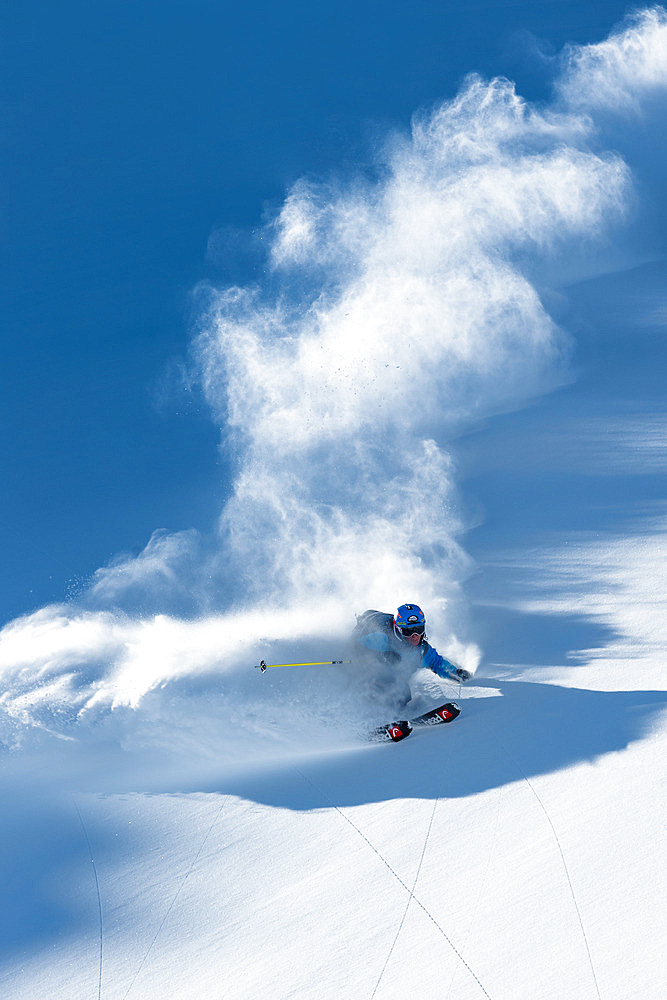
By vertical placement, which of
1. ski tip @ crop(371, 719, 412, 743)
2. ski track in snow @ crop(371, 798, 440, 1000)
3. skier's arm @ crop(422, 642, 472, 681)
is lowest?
ski track in snow @ crop(371, 798, 440, 1000)

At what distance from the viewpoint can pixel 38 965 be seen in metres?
7.08

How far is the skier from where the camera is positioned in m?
9.05

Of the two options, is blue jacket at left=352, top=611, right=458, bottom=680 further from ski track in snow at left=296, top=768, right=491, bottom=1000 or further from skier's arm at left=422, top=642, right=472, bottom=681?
ski track in snow at left=296, top=768, right=491, bottom=1000

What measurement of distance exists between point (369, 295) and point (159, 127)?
19.4 ft

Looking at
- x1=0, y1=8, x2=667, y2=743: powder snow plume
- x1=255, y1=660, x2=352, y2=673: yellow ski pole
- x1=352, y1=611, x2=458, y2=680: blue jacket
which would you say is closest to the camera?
x1=255, y1=660, x2=352, y2=673: yellow ski pole

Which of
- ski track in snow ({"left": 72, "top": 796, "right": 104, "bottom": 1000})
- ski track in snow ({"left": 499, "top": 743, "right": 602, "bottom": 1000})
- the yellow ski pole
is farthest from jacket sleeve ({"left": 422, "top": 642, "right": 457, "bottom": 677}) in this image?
ski track in snow ({"left": 72, "top": 796, "right": 104, "bottom": 1000})

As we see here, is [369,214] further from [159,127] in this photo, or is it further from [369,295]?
[159,127]

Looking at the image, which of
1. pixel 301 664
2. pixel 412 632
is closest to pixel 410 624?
pixel 412 632

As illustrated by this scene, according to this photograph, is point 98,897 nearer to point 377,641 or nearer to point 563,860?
point 377,641

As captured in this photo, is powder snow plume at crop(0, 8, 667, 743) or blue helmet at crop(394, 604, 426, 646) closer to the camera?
blue helmet at crop(394, 604, 426, 646)

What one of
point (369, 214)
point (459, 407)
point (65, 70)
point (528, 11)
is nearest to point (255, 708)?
point (459, 407)

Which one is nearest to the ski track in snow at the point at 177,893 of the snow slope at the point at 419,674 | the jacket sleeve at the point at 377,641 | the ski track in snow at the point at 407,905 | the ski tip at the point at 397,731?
the snow slope at the point at 419,674

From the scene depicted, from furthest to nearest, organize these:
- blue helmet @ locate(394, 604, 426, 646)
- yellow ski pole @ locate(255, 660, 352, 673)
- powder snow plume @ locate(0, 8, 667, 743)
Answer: powder snow plume @ locate(0, 8, 667, 743) < yellow ski pole @ locate(255, 660, 352, 673) < blue helmet @ locate(394, 604, 426, 646)

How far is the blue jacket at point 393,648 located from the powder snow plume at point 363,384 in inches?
32.5
